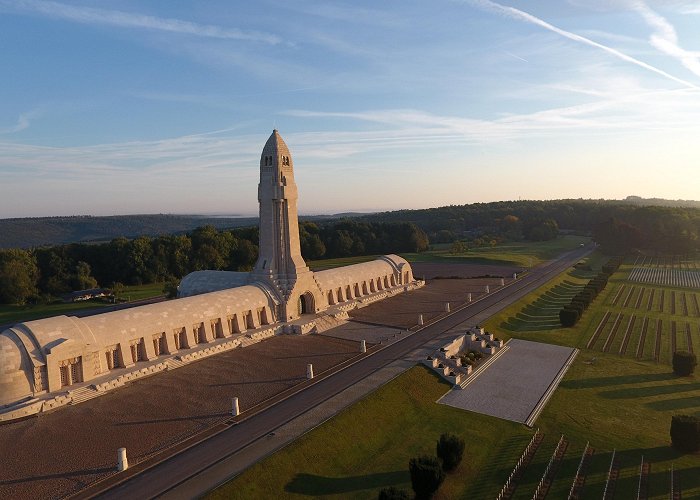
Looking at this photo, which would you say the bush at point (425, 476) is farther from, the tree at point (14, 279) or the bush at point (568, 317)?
the tree at point (14, 279)

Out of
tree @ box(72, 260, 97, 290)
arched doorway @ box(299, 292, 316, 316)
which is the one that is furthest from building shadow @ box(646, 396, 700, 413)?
tree @ box(72, 260, 97, 290)

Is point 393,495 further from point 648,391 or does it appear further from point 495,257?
point 495,257

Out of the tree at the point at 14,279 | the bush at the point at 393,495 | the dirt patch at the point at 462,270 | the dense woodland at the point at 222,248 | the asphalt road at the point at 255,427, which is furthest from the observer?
the dirt patch at the point at 462,270

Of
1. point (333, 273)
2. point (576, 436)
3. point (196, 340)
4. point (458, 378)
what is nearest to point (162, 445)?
point (196, 340)

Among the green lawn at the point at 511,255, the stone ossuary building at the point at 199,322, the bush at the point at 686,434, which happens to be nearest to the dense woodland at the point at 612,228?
the green lawn at the point at 511,255

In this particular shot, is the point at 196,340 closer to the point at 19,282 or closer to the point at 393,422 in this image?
the point at 393,422

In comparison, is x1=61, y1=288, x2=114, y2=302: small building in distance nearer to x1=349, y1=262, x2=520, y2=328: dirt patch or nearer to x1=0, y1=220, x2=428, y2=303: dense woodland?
x1=0, y1=220, x2=428, y2=303: dense woodland
